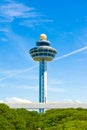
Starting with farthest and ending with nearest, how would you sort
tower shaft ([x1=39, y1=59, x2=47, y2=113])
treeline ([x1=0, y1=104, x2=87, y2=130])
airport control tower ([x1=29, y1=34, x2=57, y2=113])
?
airport control tower ([x1=29, y1=34, x2=57, y2=113]) < tower shaft ([x1=39, y1=59, x2=47, y2=113]) < treeline ([x1=0, y1=104, x2=87, y2=130])

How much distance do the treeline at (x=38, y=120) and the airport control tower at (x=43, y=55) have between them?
78.7 meters

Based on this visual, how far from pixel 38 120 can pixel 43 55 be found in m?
88.0

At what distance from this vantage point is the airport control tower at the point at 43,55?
14343 centimetres

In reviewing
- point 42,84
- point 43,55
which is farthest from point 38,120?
point 43,55

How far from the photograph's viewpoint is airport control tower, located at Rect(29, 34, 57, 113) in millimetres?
143425

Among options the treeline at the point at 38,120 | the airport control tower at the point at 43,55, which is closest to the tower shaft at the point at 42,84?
the airport control tower at the point at 43,55

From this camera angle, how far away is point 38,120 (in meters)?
60.2

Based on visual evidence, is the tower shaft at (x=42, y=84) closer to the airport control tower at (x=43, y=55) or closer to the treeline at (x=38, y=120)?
the airport control tower at (x=43, y=55)

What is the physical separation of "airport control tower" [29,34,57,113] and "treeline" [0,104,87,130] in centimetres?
7870

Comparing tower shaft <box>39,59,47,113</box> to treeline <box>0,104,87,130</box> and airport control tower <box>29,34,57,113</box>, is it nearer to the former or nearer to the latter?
airport control tower <box>29,34,57,113</box>

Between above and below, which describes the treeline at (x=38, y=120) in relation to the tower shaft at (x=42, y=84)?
below

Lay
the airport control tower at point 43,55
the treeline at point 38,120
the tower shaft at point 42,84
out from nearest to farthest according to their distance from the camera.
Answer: the treeline at point 38,120 → the tower shaft at point 42,84 → the airport control tower at point 43,55

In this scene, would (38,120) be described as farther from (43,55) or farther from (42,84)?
(43,55)

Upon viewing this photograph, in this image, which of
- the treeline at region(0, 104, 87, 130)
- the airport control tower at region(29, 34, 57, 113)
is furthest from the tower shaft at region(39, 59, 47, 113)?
the treeline at region(0, 104, 87, 130)
